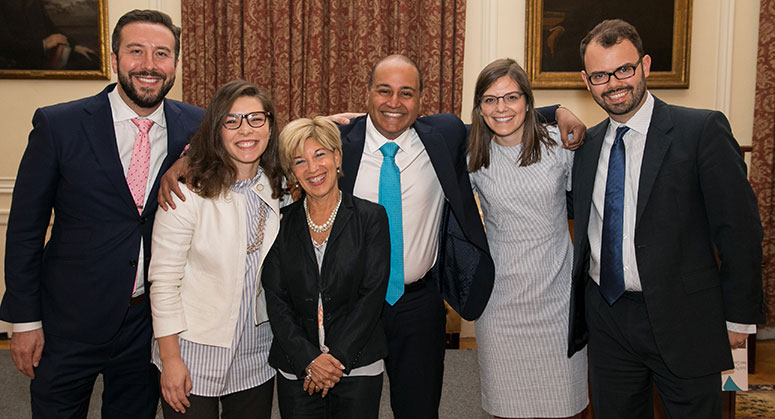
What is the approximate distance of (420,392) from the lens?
2.41 m

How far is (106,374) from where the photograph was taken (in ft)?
7.35

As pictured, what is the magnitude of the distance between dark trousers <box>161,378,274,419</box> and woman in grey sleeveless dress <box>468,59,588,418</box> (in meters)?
0.93

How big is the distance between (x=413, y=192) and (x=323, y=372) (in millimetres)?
834

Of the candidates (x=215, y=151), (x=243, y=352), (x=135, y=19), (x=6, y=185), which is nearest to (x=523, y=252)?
(x=243, y=352)

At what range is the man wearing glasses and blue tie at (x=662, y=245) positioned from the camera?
2.00 meters

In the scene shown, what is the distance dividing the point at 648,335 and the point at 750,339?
2.54m

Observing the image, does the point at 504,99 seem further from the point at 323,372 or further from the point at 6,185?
the point at 6,185

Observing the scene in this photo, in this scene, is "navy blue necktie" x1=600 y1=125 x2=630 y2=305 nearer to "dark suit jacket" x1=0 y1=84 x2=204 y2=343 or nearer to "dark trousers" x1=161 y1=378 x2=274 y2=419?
"dark trousers" x1=161 y1=378 x2=274 y2=419

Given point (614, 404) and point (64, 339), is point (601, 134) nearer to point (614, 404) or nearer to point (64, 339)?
point (614, 404)

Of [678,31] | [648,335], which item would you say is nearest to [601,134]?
[648,335]

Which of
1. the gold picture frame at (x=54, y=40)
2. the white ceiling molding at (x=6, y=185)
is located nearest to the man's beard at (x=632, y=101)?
the gold picture frame at (x=54, y=40)

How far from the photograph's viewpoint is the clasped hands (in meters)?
1.99

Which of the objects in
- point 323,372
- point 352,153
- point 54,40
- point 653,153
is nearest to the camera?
point 323,372

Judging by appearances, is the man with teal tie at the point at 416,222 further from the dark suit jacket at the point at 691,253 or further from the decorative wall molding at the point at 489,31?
the decorative wall molding at the point at 489,31
